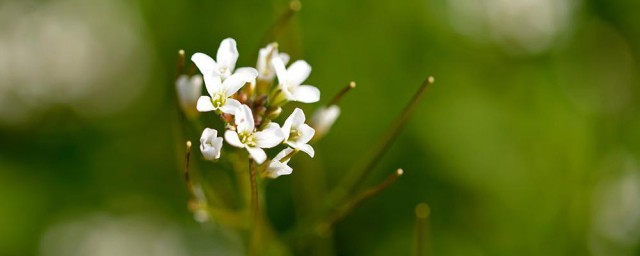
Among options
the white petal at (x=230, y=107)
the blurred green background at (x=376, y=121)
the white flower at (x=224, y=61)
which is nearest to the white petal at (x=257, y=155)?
the white petal at (x=230, y=107)

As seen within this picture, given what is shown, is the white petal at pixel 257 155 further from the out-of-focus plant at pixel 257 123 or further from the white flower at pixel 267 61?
the white flower at pixel 267 61

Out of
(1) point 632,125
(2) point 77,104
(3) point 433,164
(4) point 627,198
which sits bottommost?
(2) point 77,104

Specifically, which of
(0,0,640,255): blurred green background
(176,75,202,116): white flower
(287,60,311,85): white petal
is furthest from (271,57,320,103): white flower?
(0,0,640,255): blurred green background

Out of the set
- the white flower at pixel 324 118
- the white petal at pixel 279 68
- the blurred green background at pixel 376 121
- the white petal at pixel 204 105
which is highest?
the white petal at pixel 279 68

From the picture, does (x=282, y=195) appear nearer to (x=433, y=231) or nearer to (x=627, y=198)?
(x=433, y=231)

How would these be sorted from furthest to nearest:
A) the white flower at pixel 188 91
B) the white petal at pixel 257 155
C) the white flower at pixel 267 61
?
the white flower at pixel 188 91 < the white flower at pixel 267 61 < the white petal at pixel 257 155

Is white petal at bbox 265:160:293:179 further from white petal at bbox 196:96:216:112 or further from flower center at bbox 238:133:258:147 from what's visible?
white petal at bbox 196:96:216:112

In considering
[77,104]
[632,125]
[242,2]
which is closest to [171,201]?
[77,104]
